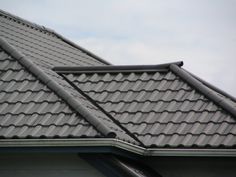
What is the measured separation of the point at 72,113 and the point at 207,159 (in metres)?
2.31

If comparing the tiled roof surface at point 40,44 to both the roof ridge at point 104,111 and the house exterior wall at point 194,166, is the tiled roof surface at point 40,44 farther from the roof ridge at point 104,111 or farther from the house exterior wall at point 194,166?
the house exterior wall at point 194,166

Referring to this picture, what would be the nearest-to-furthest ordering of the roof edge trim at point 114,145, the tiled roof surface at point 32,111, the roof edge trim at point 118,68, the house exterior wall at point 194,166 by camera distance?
the roof edge trim at point 114,145 → the tiled roof surface at point 32,111 → the house exterior wall at point 194,166 → the roof edge trim at point 118,68

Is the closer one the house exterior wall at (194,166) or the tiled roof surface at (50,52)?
the house exterior wall at (194,166)

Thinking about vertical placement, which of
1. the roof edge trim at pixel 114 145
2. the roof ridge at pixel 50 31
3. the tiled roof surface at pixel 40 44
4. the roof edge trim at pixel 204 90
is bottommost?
the roof edge trim at pixel 114 145

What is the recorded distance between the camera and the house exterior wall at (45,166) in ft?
28.1

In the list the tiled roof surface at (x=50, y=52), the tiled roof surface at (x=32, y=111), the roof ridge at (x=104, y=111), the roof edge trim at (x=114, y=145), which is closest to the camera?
the roof edge trim at (x=114, y=145)

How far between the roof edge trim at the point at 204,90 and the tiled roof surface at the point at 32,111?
8.44 ft

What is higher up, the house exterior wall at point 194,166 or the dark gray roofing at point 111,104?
the dark gray roofing at point 111,104

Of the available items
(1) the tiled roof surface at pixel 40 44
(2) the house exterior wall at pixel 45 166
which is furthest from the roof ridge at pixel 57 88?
(2) the house exterior wall at pixel 45 166

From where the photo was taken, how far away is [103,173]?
8.30m

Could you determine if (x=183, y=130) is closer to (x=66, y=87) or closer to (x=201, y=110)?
(x=201, y=110)

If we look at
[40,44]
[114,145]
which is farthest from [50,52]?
[114,145]

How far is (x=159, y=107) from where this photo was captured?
394 inches

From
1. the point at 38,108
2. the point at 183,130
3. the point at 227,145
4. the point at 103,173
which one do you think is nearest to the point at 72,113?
the point at 38,108
